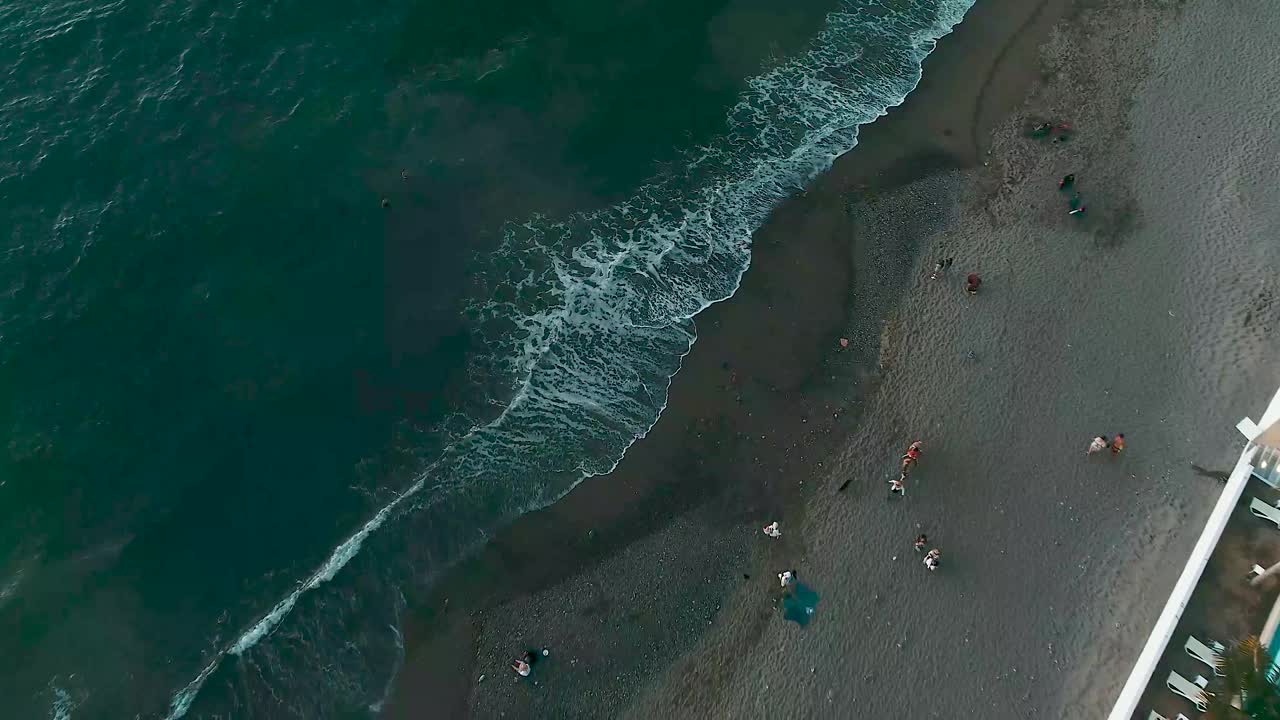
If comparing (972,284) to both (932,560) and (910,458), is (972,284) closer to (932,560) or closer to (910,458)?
(910,458)

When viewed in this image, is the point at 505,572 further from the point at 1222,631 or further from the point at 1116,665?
the point at 1222,631

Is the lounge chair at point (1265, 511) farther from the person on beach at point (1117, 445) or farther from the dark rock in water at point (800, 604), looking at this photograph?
the dark rock in water at point (800, 604)

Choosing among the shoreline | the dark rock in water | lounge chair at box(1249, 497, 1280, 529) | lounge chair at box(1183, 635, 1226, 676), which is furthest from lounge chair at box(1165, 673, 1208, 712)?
the shoreline

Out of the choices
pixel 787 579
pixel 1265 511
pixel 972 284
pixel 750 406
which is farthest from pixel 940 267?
pixel 787 579

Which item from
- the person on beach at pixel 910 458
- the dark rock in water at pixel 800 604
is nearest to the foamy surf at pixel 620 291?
the dark rock in water at pixel 800 604

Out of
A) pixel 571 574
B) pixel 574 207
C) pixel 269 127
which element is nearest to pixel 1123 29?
pixel 574 207

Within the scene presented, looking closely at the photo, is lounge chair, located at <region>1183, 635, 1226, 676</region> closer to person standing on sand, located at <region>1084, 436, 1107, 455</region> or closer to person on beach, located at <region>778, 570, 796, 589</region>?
person standing on sand, located at <region>1084, 436, 1107, 455</region>
